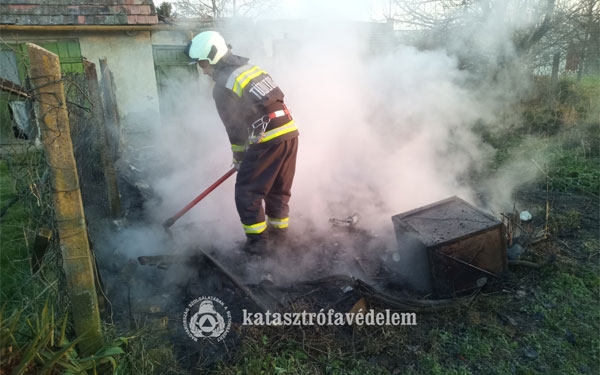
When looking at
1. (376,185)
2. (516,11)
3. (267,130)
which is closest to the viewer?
(267,130)

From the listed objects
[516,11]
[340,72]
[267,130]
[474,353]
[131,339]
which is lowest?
[474,353]

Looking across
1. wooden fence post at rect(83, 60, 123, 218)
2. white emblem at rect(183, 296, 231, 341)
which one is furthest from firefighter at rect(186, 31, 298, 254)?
wooden fence post at rect(83, 60, 123, 218)

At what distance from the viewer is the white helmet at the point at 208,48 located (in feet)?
13.2

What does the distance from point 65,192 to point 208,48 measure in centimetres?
219

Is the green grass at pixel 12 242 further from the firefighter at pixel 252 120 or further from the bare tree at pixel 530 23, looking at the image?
the bare tree at pixel 530 23

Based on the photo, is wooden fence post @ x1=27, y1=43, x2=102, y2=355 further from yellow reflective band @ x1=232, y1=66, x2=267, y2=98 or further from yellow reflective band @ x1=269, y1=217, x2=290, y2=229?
yellow reflective band @ x1=269, y1=217, x2=290, y2=229

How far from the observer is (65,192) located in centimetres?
238

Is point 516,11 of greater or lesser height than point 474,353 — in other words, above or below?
above

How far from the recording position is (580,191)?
6.18 meters

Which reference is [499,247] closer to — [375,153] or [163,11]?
[375,153]

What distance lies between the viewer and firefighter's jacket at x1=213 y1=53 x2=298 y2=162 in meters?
4.01

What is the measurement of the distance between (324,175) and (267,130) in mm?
1863

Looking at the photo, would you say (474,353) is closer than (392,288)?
Yes

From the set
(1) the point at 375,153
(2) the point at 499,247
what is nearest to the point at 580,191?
(1) the point at 375,153
